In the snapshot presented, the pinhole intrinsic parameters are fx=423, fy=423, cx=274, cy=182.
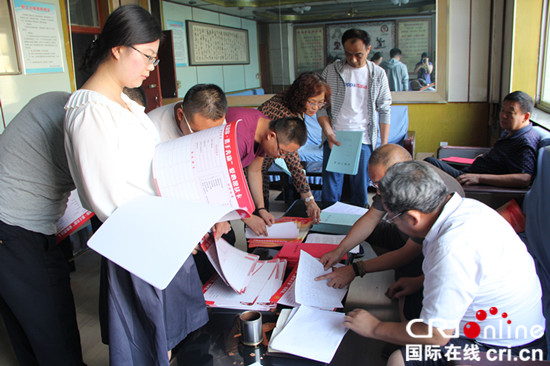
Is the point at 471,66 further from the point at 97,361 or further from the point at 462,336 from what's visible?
the point at 97,361

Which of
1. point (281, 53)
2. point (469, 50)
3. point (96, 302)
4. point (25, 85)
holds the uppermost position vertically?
point (281, 53)

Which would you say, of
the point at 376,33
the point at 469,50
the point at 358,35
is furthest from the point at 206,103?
the point at 376,33

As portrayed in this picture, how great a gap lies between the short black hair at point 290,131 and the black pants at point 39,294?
41.1 inches

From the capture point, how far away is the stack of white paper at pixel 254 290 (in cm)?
137

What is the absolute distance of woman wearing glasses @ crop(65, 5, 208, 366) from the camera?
3.06 ft

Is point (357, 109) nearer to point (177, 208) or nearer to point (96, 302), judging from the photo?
point (96, 302)

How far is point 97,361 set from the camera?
211cm

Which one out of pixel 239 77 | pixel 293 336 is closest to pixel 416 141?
pixel 239 77

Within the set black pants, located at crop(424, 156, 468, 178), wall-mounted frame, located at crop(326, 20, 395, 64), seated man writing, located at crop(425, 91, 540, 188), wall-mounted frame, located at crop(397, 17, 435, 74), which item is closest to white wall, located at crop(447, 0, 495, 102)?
wall-mounted frame, located at crop(397, 17, 435, 74)

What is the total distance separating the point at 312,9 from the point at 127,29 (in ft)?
15.3

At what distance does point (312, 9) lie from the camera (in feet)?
17.4

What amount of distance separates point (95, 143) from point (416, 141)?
4.50 m

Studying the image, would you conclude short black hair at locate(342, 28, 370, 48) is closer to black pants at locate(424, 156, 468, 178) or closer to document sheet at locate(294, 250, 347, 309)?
black pants at locate(424, 156, 468, 178)

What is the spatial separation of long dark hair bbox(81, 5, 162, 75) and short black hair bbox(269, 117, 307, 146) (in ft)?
3.05
